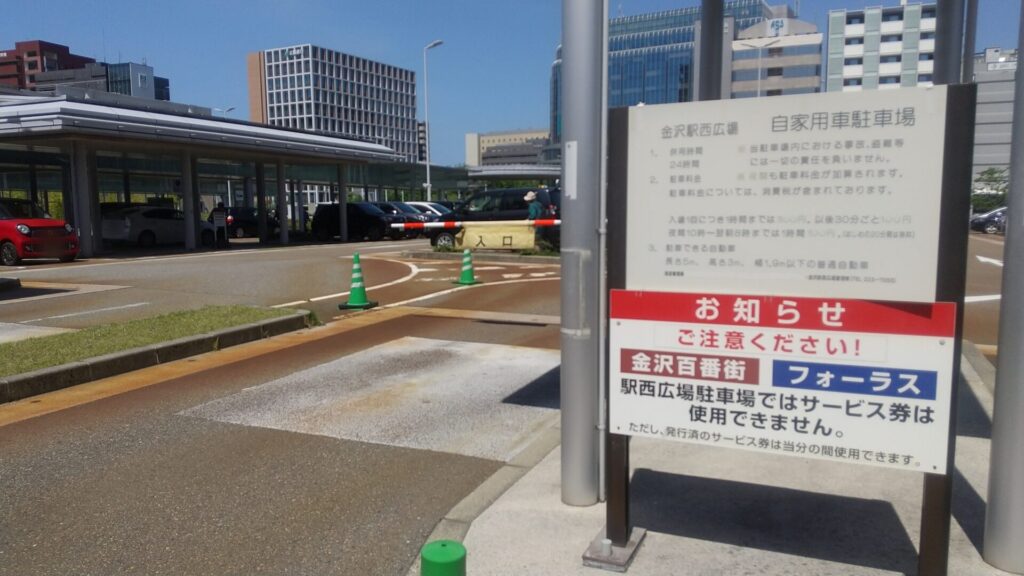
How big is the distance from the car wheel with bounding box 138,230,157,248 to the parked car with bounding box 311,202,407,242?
7.38m

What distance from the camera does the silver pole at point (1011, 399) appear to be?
2992mm

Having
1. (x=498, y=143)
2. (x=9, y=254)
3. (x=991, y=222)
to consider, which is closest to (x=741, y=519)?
(x=9, y=254)

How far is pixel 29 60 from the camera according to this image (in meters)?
153

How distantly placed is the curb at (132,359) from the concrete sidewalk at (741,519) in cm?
496

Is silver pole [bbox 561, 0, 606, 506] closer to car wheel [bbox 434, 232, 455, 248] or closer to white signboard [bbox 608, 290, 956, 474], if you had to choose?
white signboard [bbox 608, 290, 956, 474]

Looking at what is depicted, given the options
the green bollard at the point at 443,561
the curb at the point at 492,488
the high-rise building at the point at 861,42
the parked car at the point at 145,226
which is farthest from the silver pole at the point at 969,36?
the high-rise building at the point at 861,42

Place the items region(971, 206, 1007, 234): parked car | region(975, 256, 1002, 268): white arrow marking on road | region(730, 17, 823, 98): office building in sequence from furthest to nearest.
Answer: region(971, 206, 1007, 234): parked car → region(975, 256, 1002, 268): white arrow marking on road → region(730, 17, 823, 98): office building

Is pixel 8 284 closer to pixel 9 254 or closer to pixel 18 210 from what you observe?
pixel 9 254

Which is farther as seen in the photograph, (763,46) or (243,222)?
(243,222)

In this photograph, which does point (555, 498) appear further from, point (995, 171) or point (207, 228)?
point (995, 171)

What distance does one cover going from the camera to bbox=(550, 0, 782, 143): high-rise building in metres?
5.67

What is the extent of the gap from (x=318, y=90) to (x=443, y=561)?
495 ft

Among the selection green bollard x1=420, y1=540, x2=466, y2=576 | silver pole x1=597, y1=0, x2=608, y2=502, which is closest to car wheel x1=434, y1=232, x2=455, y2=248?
silver pole x1=597, y1=0, x2=608, y2=502

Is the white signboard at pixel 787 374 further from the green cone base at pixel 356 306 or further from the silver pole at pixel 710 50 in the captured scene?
the green cone base at pixel 356 306
